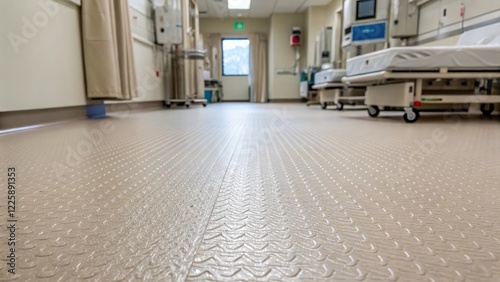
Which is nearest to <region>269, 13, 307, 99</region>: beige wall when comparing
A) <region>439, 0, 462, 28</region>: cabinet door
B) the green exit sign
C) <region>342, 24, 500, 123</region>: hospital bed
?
the green exit sign

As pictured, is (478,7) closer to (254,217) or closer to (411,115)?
(411,115)

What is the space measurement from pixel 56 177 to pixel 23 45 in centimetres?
166

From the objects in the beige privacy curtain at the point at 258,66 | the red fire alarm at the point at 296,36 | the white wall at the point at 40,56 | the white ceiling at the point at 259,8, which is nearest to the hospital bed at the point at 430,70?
the white wall at the point at 40,56

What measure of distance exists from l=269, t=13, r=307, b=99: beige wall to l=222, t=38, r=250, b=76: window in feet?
4.07

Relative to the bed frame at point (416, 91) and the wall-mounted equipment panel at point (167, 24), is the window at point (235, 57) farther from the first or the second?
the bed frame at point (416, 91)

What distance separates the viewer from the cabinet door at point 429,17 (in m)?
3.69

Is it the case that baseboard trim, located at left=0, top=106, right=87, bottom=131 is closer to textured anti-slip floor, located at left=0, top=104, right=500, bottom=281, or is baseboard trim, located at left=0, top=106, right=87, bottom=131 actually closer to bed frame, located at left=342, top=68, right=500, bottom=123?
textured anti-slip floor, located at left=0, top=104, right=500, bottom=281

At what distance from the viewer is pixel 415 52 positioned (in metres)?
2.39

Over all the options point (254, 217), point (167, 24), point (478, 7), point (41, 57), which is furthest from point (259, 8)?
point (254, 217)

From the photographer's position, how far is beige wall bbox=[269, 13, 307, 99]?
8.77 metres

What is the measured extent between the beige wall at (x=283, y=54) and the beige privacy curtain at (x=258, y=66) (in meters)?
0.49

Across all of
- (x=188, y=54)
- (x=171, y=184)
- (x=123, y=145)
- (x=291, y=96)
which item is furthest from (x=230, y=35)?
(x=171, y=184)

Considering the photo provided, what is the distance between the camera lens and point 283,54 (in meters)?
8.90

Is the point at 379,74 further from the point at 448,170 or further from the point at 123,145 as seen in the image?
the point at 123,145
